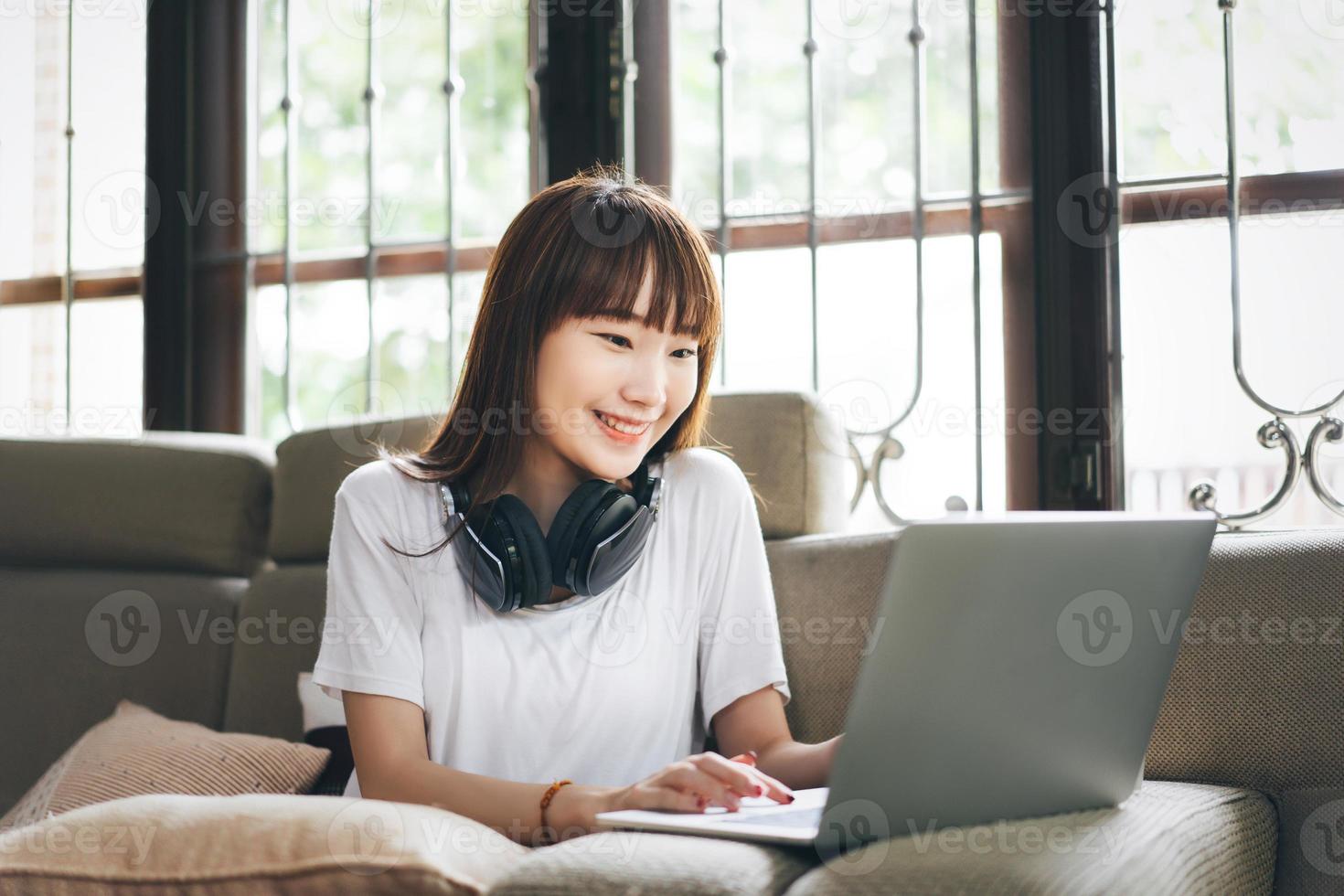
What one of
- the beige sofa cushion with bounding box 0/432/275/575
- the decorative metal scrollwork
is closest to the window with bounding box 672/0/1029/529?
the decorative metal scrollwork

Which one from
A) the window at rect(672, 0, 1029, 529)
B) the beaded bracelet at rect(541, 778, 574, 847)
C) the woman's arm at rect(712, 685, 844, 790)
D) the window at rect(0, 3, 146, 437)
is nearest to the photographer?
the beaded bracelet at rect(541, 778, 574, 847)

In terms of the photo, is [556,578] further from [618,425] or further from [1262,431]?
[1262,431]

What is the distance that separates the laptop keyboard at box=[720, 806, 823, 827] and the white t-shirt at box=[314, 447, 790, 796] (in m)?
0.43

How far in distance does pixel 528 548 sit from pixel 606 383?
22 cm

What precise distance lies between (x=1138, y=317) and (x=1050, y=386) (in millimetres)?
190

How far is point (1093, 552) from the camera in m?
0.93

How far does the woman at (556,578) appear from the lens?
1.40 m

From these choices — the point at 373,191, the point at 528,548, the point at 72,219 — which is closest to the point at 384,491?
the point at 528,548

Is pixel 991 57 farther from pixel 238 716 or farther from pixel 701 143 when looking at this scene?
pixel 238 716

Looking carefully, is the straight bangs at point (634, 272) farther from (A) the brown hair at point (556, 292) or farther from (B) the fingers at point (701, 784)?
(B) the fingers at point (701, 784)

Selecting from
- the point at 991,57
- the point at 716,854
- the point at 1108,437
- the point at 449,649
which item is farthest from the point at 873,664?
the point at 991,57

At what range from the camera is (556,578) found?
1384 mm

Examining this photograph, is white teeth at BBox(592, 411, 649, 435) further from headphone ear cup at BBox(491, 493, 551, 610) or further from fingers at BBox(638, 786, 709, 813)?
fingers at BBox(638, 786, 709, 813)

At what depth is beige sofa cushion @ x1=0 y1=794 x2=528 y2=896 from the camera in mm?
950
